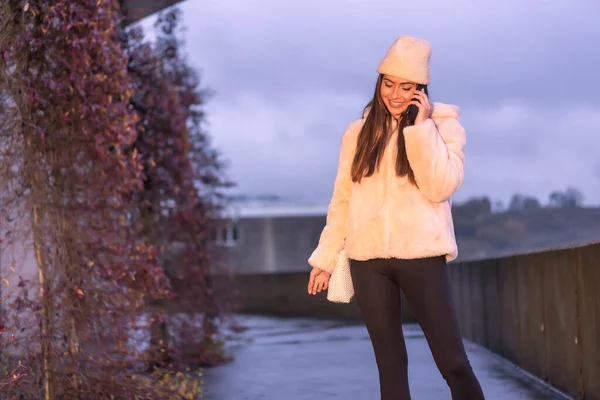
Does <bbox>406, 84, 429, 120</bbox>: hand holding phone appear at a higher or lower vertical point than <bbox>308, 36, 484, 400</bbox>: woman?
higher

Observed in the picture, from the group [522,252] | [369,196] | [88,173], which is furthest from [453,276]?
[369,196]

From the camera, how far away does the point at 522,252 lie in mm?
8453

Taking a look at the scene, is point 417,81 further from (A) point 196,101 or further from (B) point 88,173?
(A) point 196,101

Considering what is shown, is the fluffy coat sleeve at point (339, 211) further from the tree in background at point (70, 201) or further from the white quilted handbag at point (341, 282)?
the tree in background at point (70, 201)

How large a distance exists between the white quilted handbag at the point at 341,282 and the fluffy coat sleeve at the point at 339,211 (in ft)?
0.09

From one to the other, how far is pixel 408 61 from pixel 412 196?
50cm

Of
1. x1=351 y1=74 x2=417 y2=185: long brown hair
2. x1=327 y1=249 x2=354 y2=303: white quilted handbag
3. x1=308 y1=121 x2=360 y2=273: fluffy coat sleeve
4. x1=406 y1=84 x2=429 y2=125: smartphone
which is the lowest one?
x1=327 y1=249 x2=354 y2=303: white quilted handbag

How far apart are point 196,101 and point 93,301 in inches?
198

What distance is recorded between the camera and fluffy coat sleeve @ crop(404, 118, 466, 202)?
4.05 meters

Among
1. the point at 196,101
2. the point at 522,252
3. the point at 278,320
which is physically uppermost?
the point at 196,101

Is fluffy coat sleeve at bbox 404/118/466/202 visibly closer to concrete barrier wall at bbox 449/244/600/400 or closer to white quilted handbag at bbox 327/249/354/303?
white quilted handbag at bbox 327/249/354/303

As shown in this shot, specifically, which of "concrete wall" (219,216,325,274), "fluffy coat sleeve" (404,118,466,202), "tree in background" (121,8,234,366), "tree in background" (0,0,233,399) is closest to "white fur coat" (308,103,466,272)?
"fluffy coat sleeve" (404,118,466,202)

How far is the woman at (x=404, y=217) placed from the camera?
160 inches

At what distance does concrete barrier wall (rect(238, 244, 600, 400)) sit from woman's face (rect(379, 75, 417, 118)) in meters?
2.09
